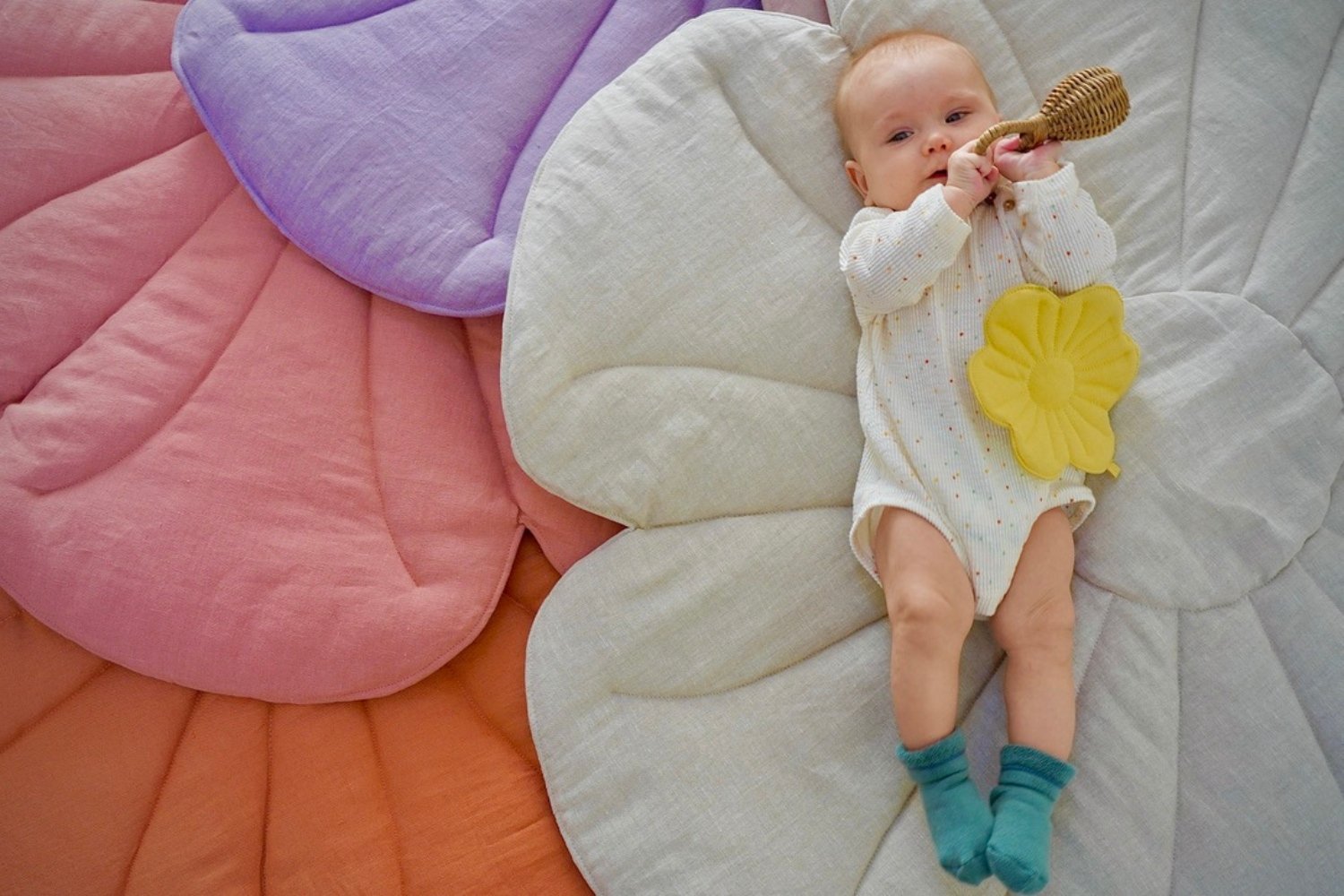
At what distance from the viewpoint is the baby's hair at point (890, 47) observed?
46.3 inches

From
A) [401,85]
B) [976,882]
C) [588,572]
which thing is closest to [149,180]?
[401,85]

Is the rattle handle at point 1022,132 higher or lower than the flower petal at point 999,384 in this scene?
higher

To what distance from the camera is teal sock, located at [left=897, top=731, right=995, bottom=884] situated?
0.93 meters

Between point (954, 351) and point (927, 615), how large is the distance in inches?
11.1

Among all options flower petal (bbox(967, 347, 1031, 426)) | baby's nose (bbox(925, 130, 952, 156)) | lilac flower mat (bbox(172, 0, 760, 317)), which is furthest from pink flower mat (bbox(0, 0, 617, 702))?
baby's nose (bbox(925, 130, 952, 156))

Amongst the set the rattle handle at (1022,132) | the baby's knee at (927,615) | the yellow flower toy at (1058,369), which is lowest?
the baby's knee at (927,615)

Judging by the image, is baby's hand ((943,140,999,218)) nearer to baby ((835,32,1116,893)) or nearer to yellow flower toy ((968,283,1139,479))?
baby ((835,32,1116,893))

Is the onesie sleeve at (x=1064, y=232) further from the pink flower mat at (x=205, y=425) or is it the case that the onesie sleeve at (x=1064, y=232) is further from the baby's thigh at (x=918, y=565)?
the pink flower mat at (x=205, y=425)

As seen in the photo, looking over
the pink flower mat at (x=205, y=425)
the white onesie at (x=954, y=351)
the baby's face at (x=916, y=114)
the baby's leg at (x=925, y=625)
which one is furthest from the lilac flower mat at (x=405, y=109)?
the baby's leg at (x=925, y=625)

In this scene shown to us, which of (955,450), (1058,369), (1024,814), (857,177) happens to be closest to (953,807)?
(1024,814)

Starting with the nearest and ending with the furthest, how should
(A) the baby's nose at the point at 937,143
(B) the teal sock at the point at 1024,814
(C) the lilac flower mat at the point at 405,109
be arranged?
1. (B) the teal sock at the point at 1024,814
2. (A) the baby's nose at the point at 937,143
3. (C) the lilac flower mat at the point at 405,109

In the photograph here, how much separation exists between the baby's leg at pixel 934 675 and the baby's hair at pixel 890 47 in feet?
1.55

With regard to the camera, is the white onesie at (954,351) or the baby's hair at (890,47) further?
the baby's hair at (890,47)

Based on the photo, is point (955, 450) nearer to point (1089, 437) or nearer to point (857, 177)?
point (1089, 437)
